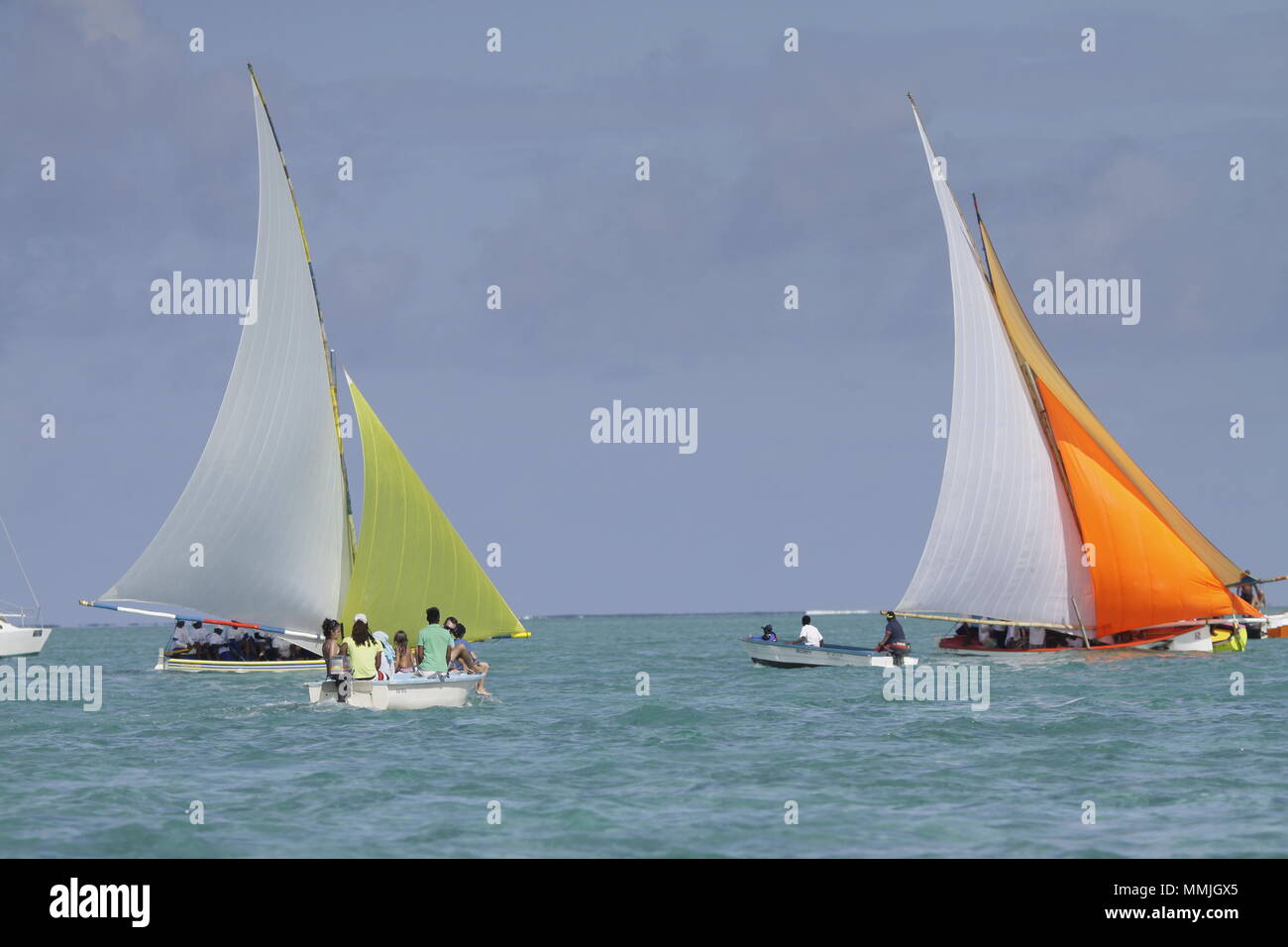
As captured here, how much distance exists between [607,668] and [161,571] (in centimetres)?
2062

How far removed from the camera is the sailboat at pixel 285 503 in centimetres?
4397

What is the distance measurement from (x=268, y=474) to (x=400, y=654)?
14.5m

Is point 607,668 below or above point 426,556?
below

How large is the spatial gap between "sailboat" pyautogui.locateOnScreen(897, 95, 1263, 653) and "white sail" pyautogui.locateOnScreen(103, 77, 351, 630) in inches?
723

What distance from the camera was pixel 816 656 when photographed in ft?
167

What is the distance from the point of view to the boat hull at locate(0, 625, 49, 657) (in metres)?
94.5

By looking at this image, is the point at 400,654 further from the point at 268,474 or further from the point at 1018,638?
the point at 1018,638

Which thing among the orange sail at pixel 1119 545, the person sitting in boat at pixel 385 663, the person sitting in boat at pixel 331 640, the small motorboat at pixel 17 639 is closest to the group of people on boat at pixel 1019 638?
the orange sail at pixel 1119 545
